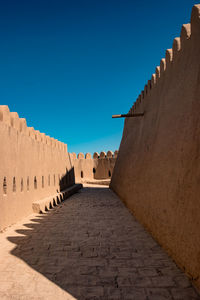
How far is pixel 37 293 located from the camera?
7.90ft

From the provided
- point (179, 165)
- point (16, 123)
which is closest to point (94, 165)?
point (16, 123)

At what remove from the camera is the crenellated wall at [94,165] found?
25188mm

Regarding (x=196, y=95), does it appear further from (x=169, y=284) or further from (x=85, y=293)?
(x=85, y=293)

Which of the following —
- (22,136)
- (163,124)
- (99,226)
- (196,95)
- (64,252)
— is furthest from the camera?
(22,136)

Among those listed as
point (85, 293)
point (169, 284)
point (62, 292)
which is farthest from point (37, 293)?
point (169, 284)

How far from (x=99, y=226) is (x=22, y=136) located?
385 cm

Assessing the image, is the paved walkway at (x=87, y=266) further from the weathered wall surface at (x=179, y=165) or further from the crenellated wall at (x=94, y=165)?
the crenellated wall at (x=94, y=165)

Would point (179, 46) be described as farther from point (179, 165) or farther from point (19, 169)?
point (19, 169)

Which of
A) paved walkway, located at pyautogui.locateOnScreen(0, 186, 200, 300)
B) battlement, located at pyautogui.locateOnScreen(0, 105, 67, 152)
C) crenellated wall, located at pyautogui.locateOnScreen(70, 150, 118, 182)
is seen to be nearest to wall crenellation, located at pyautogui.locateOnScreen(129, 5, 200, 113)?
paved walkway, located at pyautogui.locateOnScreen(0, 186, 200, 300)

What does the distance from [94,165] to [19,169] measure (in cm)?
2002

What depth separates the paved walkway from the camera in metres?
2.42

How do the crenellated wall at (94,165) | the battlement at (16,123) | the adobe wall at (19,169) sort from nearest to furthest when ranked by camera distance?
the adobe wall at (19,169), the battlement at (16,123), the crenellated wall at (94,165)

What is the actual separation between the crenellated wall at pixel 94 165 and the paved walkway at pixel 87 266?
20.1 m

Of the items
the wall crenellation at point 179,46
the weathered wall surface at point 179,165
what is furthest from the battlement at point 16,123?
the wall crenellation at point 179,46
